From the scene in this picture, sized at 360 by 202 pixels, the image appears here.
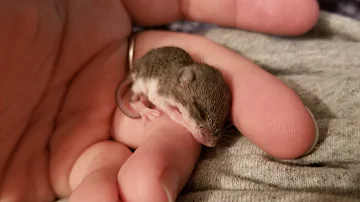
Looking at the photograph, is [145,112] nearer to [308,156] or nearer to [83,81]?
[83,81]

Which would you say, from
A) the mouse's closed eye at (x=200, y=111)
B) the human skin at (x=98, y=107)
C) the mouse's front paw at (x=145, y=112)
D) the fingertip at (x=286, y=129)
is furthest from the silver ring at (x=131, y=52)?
the fingertip at (x=286, y=129)

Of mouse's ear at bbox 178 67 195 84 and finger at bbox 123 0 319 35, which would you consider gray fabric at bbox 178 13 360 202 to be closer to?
finger at bbox 123 0 319 35

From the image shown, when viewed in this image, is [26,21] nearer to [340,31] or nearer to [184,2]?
[184,2]

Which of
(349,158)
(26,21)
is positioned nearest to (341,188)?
(349,158)

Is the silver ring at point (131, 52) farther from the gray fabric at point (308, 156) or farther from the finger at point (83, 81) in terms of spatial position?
the gray fabric at point (308, 156)

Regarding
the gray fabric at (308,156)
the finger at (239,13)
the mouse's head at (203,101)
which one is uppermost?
the finger at (239,13)

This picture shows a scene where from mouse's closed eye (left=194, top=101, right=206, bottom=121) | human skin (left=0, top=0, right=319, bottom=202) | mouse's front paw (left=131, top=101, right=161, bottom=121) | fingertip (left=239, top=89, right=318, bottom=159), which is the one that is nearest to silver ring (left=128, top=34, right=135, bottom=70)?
human skin (left=0, top=0, right=319, bottom=202)
